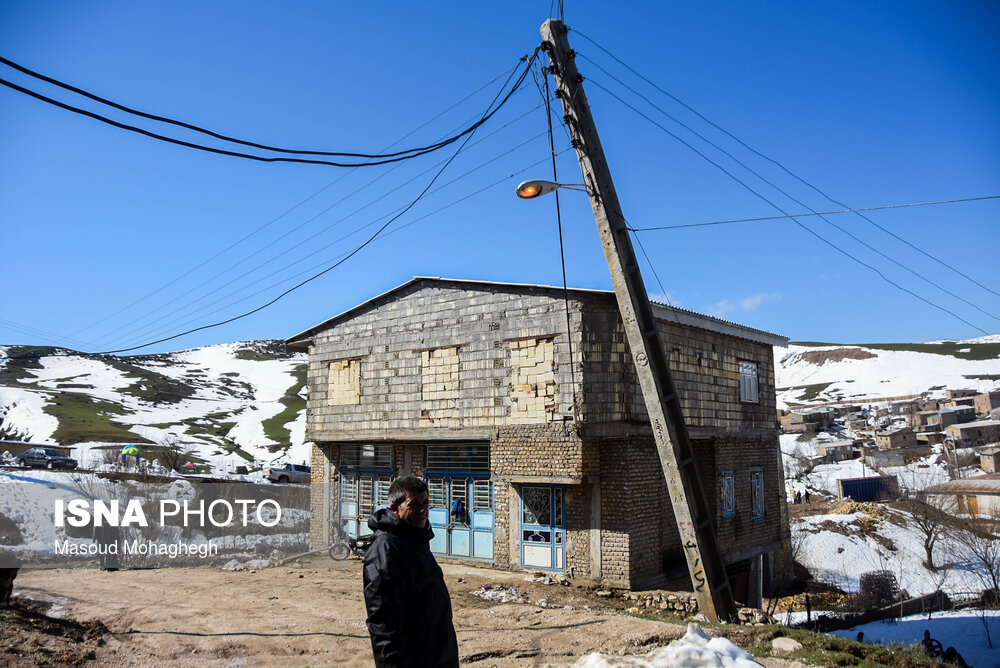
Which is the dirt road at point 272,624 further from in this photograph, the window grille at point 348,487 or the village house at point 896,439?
the village house at point 896,439

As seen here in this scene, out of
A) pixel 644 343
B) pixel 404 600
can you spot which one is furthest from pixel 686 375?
pixel 404 600

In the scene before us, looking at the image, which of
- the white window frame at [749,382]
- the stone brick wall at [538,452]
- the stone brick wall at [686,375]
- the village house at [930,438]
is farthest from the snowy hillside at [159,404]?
the village house at [930,438]

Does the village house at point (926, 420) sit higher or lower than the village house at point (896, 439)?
higher

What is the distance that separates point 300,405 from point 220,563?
8263 cm

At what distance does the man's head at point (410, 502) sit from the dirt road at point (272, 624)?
14.2 feet

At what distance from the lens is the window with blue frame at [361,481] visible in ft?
59.5

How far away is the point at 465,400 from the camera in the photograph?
15.9 m

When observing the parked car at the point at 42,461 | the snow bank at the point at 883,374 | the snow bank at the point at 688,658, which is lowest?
the snow bank at the point at 688,658

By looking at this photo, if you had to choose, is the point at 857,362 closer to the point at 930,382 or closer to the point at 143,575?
the point at 930,382

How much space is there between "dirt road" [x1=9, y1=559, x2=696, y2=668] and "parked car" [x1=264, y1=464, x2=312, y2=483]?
1018 inches

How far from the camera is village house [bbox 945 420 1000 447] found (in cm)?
6312

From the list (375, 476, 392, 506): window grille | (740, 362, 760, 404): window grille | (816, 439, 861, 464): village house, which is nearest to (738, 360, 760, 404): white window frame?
(740, 362, 760, 404): window grille

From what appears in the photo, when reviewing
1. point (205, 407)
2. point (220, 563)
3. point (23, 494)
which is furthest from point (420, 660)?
point (205, 407)

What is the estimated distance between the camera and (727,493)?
1781cm
